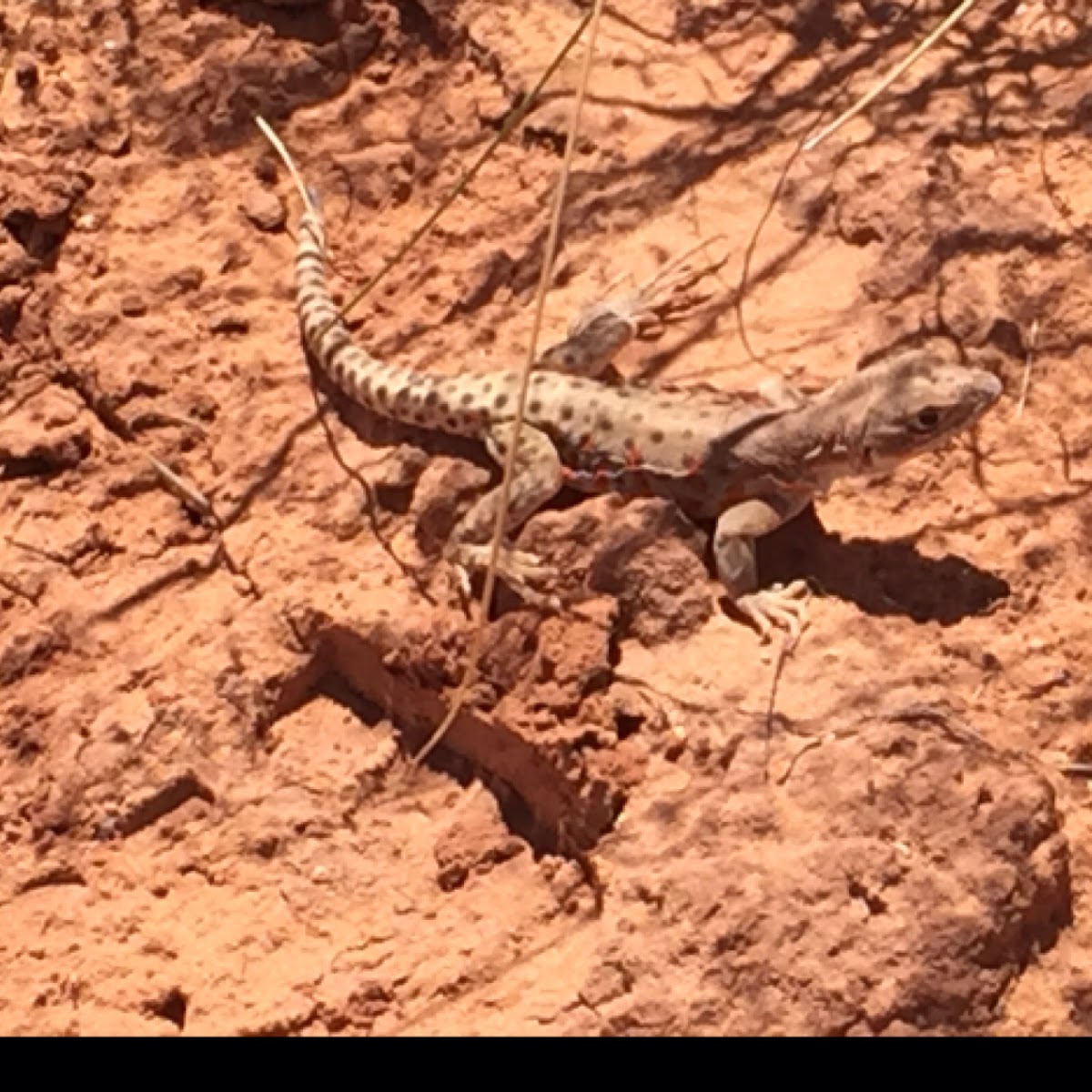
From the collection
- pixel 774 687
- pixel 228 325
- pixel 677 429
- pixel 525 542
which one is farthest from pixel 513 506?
pixel 228 325

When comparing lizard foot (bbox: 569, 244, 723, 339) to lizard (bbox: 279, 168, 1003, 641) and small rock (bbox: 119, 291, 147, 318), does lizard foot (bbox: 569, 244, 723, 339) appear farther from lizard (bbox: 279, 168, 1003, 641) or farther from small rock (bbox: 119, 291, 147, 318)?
small rock (bbox: 119, 291, 147, 318)

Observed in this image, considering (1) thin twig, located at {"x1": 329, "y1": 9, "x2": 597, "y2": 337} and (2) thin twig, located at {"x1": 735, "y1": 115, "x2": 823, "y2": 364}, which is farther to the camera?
(2) thin twig, located at {"x1": 735, "y1": 115, "x2": 823, "y2": 364}

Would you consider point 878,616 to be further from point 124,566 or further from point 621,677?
point 124,566

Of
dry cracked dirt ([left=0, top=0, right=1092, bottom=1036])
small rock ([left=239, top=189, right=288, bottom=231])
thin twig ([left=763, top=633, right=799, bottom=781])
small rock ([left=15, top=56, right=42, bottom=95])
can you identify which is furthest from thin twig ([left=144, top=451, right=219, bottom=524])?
thin twig ([left=763, top=633, right=799, bottom=781])

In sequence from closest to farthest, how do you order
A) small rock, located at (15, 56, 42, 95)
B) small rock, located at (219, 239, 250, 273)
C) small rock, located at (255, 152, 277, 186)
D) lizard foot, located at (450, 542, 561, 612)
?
lizard foot, located at (450, 542, 561, 612) → small rock, located at (219, 239, 250, 273) → small rock, located at (255, 152, 277, 186) → small rock, located at (15, 56, 42, 95)

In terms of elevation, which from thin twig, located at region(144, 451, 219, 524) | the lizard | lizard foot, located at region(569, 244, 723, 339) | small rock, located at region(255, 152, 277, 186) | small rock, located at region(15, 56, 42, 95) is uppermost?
small rock, located at region(15, 56, 42, 95)

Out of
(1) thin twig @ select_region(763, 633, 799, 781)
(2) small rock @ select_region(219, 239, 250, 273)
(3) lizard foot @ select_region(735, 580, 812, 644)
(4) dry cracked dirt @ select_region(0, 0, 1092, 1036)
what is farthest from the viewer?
(2) small rock @ select_region(219, 239, 250, 273)

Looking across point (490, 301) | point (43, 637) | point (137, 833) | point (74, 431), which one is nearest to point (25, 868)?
point (137, 833)

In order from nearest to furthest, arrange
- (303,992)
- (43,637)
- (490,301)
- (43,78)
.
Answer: (303,992), (43,637), (490,301), (43,78)
